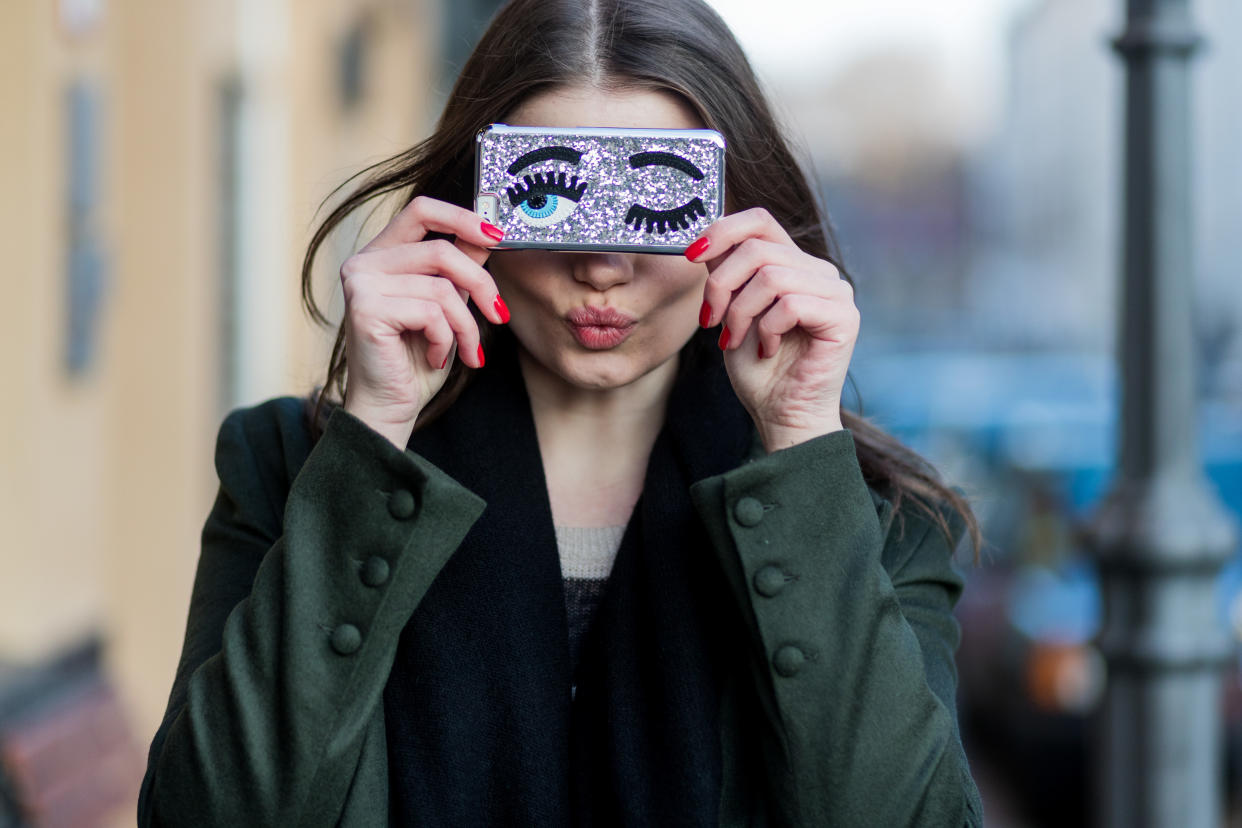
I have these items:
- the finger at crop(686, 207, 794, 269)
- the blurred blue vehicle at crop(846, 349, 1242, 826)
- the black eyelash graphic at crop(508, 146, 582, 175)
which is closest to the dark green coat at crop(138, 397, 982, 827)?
the finger at crop(686, 207, 794, 269)

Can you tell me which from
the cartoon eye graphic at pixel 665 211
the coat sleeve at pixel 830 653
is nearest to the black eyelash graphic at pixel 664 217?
the cartoon eye graphic at pixel 665 211

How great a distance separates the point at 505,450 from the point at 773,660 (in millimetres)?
443

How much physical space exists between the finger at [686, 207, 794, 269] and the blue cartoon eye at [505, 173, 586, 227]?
139 millimetres

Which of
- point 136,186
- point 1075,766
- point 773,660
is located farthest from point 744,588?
point 1075,766

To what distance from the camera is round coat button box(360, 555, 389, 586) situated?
159 cm

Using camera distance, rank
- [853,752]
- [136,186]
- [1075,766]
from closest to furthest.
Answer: [853,752]
[136,186]
[1075,766]

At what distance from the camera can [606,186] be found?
1677 millimetres

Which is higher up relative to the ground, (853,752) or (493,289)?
(493,289)

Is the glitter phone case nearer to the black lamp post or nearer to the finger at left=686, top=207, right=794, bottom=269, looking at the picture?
the finger at left=686, top=207, right=794, bottom=269

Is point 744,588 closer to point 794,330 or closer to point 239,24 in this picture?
point 794,330

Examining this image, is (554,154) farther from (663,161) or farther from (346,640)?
(346,640)

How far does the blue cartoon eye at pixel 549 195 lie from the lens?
5.52 ft

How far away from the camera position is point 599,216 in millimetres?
1686

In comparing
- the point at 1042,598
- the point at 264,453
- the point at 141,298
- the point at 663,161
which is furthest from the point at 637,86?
the point at 1042,598
